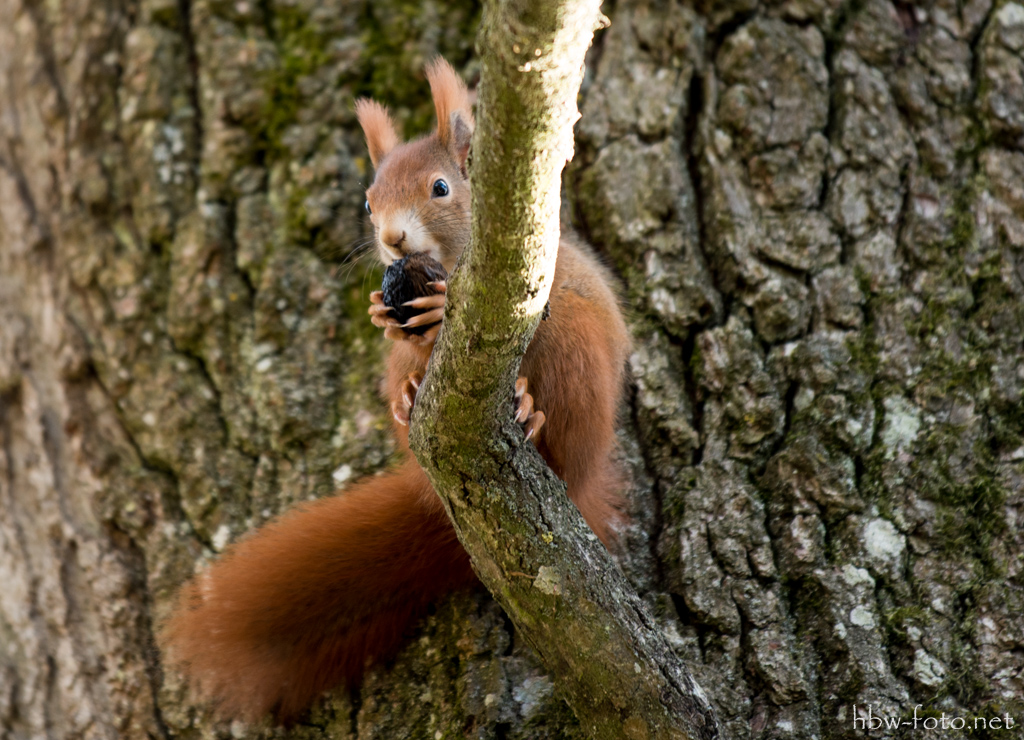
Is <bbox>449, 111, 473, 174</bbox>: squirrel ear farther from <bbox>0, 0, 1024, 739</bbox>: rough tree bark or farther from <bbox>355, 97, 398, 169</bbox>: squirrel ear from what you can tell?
<bbox>0, 0, 1024, 739</bbox>: rough tree bark

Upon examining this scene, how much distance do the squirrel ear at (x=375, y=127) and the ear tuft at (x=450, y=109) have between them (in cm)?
15

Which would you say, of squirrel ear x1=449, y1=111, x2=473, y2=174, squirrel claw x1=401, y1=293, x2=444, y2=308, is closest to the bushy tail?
squirrel claw x1=401, y1=293, x2=444, y2=308

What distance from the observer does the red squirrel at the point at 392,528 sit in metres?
1.63

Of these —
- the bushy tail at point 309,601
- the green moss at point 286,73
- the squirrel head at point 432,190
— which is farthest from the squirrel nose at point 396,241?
the green moss at point 286,73

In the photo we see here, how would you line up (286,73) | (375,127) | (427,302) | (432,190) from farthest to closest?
(286,73)
(375,127)
(432,190)
(427,302)

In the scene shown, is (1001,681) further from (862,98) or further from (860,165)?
(862,98)

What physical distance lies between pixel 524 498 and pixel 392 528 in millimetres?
517

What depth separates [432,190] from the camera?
1.83 meters

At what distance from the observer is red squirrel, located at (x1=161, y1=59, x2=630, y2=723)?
1.63 m

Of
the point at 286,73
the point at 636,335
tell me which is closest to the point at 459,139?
the point at 636,335

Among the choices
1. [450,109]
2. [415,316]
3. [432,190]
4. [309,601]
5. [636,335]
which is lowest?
[309,601]

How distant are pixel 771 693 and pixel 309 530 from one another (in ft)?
2.75

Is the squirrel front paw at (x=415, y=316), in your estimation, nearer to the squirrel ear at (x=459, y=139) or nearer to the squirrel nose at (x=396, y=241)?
the squirrel nose at (x=396, y=241)

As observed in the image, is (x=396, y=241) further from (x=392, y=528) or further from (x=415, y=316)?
(x=392, y=528)
